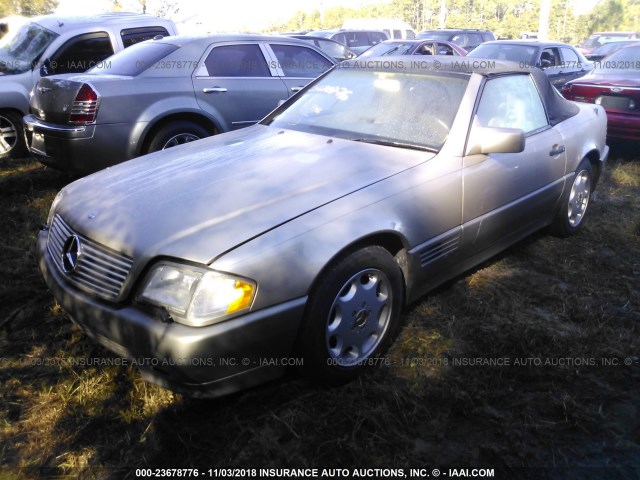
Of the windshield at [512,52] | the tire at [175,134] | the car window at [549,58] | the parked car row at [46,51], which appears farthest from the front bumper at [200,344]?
the car window at [549,58]

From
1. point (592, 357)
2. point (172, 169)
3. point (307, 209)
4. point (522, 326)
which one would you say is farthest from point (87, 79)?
point (592, 357)

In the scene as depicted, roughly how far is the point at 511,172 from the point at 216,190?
1900 mm

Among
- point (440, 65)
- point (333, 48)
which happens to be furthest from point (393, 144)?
point (333, 48)

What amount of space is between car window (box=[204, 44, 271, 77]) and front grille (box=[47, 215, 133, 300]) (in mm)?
3574

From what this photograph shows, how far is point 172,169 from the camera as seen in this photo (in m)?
2.89

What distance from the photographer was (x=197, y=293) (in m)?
2.04

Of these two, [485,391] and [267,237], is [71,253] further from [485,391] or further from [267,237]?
[485,391]

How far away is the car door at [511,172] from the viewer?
309 cm

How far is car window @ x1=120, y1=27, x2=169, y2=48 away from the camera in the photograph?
679 centimetres

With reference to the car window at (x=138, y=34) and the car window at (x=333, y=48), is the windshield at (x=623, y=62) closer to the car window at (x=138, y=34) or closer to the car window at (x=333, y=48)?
the car window at (x=333, y=48)

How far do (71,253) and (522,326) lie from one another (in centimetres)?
250

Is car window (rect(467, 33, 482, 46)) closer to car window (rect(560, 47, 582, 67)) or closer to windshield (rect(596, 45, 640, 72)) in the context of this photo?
car window (rect(560, 47, 582, 67))

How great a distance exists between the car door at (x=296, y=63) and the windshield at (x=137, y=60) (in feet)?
3.56

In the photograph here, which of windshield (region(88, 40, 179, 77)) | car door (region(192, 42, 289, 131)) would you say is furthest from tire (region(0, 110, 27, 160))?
car door (region(192, 42, 289, 131))
